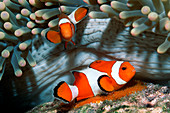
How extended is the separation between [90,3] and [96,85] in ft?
1.47

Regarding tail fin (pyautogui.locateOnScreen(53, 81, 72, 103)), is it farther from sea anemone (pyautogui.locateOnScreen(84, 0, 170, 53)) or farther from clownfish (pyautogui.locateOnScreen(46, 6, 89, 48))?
sea anemone (pyautogui.locateOnScreen(84, 0, 170, 53))

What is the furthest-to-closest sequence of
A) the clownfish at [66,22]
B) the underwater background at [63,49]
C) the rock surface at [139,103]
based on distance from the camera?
the underwater background at [63,49] → the clownfish at [66,22] → the rock surface at [139,103]

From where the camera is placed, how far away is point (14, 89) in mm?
1352

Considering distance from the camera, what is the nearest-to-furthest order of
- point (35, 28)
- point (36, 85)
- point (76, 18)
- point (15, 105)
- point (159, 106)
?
point (159, 106)
point (76, 18)
point (35, 28)
point (36, 85)
point (15, 105)

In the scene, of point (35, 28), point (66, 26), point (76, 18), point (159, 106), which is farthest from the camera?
point (35, 28)

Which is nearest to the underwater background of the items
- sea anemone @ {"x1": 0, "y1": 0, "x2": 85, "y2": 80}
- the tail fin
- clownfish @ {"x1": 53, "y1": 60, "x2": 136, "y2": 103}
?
sea anemone @ {"x1": 0, "y1": 0, "x2": 85, "y2": 80}

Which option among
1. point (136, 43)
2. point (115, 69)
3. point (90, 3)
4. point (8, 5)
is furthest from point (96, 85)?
point (8, 5)

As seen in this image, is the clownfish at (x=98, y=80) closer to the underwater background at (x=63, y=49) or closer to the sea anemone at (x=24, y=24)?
the underwater background at (x=63, y=49)

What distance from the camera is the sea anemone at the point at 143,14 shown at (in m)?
0.75

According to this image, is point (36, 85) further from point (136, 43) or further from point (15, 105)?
point (136, 43)

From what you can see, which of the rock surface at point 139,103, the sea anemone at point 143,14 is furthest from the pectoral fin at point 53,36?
the rock surface at point 139,103

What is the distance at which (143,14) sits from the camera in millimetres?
834

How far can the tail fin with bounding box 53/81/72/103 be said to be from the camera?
2.78ft

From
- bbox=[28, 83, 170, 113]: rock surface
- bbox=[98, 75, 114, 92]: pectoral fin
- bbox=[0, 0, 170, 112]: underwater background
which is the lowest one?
bbox=[28, 83, 170, 113]: rock surface
